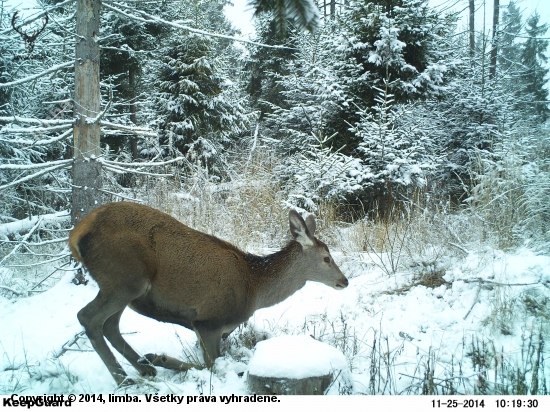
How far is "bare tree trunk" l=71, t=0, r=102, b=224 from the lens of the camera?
6203 mm

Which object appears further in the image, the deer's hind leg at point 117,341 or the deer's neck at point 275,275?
the deer's neck at point 275,275

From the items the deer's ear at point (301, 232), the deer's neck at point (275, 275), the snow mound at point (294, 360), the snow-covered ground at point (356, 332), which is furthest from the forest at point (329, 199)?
the deer's ear at point (301, 232)

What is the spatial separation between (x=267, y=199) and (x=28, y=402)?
687 cm

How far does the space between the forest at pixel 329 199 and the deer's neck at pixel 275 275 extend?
51cm

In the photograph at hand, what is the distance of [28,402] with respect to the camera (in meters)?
2.71

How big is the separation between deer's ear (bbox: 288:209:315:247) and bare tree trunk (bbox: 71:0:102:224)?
3.40 metres

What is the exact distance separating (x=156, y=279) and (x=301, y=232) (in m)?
1.64

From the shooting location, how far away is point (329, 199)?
8891mm

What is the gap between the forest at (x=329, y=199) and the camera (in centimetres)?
369

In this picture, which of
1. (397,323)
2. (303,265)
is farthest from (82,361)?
(397,323)

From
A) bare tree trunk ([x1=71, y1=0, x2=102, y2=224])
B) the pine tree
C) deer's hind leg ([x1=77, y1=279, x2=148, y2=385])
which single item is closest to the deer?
deer's hind leg ([x1=77, y1=279, x2=148, y2=385])

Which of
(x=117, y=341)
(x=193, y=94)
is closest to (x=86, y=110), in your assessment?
(x=117, y=341)

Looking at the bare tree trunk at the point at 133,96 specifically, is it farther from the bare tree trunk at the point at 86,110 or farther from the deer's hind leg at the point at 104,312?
the deer's hind leg at the point at 104,312

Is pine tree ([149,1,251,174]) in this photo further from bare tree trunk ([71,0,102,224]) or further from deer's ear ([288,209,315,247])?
deer's ear ([288,209,315,247])
